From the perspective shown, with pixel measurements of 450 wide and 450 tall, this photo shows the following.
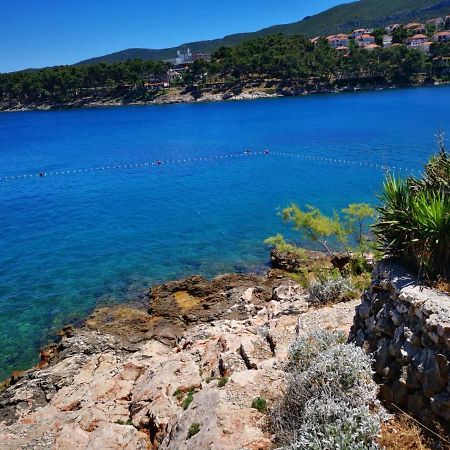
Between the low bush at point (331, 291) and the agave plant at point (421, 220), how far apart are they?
6.83 m

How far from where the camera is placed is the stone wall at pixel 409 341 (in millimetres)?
9492

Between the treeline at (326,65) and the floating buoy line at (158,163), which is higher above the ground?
the treeline at (326,65)

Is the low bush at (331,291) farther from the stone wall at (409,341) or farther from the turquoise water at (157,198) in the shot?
the turquoise water at (157,198)

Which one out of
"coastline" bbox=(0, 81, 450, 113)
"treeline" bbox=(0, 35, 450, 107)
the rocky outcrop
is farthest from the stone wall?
"treeline" bbox=(0, 35, 450, 107)

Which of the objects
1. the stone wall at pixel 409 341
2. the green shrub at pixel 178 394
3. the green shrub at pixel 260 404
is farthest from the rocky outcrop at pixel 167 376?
the stone wall at pixel 409 341

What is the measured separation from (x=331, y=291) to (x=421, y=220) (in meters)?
9.45

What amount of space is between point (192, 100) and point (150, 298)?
15589cm

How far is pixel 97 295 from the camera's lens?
29.6 m

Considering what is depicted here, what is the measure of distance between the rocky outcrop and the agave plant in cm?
448

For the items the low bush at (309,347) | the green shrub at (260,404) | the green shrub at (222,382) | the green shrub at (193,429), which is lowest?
the green shrub at (193,429)

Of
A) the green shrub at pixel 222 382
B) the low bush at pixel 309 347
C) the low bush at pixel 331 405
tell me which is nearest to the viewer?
the low bush at pixel 331 405

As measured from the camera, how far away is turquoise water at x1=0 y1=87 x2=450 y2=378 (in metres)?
31.1

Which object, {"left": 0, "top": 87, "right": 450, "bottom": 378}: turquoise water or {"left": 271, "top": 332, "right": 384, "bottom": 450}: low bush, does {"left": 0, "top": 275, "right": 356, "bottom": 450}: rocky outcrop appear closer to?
{"left": 271, "top": 332, "right": 384, "bottom": 450}: low bush

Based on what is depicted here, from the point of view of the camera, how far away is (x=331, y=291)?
20.4 metres
